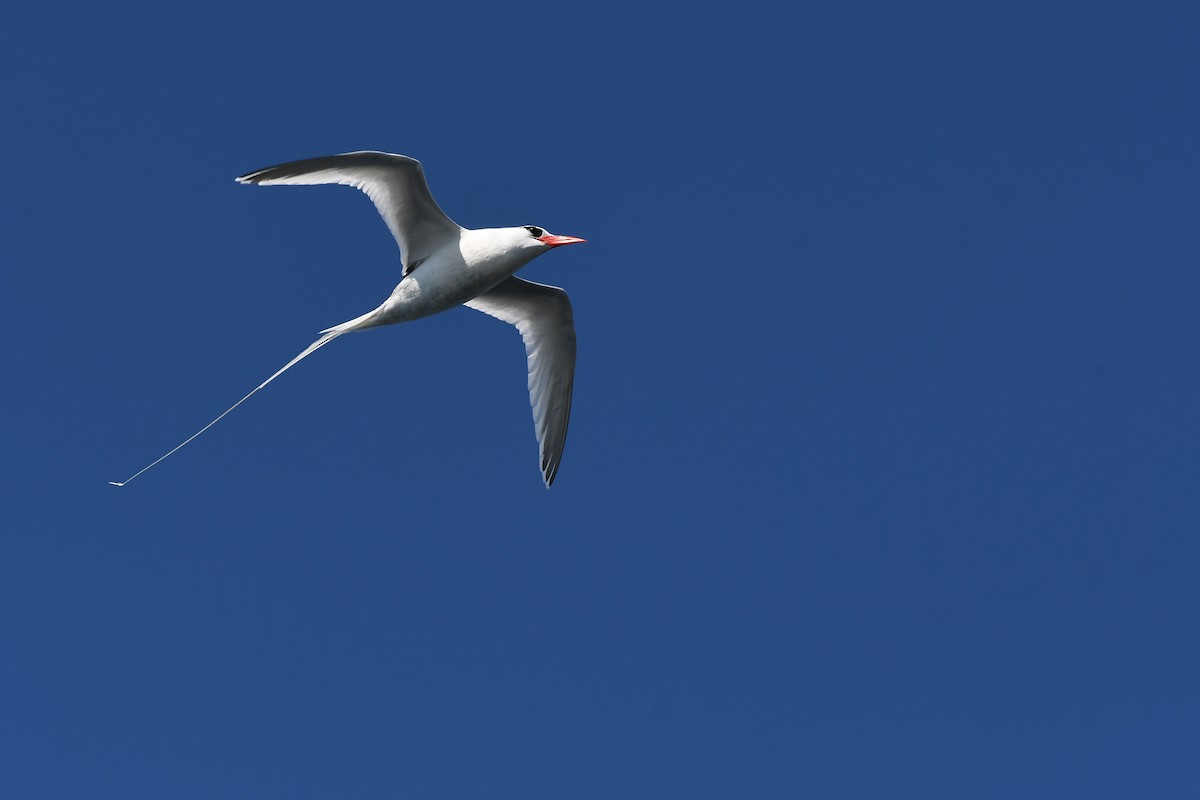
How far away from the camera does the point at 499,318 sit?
58.3 feet

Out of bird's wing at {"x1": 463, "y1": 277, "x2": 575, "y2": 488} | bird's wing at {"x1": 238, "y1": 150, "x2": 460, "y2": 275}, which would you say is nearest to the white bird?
bird's wing at {"x1": 238, "y1": 150, "x2": 460, "y2": 275}

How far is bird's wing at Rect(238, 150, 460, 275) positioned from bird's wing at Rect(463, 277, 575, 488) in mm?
2236

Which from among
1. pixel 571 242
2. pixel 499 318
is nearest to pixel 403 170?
pixel 571 242

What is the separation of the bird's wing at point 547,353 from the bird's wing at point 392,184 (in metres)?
2.24

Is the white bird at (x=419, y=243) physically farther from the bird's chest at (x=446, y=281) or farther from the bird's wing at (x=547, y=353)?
the bird's wing at (x=547, y=353)

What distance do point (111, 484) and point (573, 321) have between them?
814 centimetres

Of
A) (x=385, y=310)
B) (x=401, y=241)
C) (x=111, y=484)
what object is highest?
(x=401, y=241)

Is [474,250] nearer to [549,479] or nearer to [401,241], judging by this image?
[401,241]

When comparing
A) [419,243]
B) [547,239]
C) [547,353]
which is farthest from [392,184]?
[547,353]

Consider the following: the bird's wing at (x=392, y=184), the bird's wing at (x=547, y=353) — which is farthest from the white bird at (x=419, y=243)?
the bird's wing at (x=547, y=353)

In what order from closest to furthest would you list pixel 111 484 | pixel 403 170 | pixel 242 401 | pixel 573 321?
1. pixel 111 484
2. pixel 242 401
3. pixel 403 170
4. pixel 573 321

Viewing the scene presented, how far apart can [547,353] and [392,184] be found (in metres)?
4.15

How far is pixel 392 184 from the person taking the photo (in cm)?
1499

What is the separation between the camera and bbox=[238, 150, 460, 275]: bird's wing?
1415 centimetres
